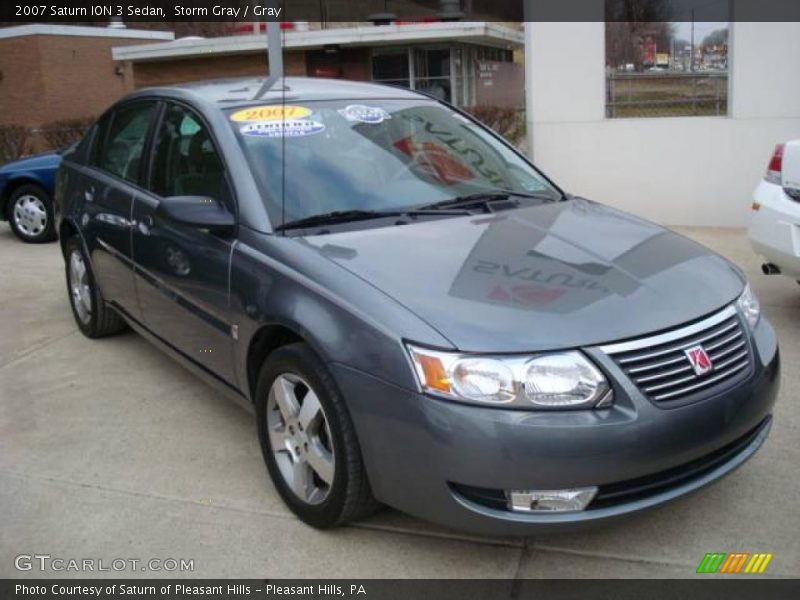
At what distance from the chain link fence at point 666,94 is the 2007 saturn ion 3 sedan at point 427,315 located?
5.07m

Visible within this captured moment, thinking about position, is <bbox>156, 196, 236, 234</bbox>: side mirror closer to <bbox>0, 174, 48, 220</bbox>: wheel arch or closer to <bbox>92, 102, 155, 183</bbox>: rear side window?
<bbox>92, 102, 155, 183</bbox>: rear side window

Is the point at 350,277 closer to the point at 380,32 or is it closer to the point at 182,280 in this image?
the point at 182,280

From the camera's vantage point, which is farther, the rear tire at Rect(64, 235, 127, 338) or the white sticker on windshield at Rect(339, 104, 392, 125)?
the rear tire at Rect(64, 235, 127, 338)

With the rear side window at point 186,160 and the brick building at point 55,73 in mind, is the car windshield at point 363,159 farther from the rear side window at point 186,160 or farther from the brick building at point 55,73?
the brick building at point 55,73

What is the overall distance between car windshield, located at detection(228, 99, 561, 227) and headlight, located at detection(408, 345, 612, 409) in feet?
3.84

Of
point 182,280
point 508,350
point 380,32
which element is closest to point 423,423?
point 508,350

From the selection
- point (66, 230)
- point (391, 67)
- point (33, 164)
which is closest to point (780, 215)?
point (66, 230)

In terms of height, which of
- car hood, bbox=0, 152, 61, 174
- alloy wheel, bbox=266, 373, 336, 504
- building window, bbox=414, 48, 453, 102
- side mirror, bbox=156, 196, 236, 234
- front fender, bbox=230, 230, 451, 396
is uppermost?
building window, bbox=414, 48, 453, 102

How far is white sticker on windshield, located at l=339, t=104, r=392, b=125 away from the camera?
394 centimetres

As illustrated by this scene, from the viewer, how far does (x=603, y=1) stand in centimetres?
877

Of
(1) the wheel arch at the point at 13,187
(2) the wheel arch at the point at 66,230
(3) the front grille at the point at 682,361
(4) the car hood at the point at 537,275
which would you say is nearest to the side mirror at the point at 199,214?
(4) the car hood at the point at 537,275

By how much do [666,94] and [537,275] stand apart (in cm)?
664

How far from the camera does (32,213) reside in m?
9.05

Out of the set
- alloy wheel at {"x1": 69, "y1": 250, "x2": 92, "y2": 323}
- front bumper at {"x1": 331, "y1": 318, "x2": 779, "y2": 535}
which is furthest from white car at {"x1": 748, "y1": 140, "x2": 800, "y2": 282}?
alloy wheel at {"x1": 69, "y1": 250, "x2": 92, "y2": 323}
